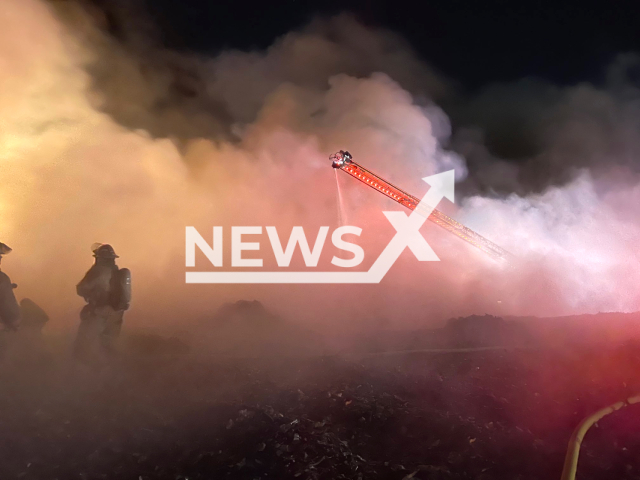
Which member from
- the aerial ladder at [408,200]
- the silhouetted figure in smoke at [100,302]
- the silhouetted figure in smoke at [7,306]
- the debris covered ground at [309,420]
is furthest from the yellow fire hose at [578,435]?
the aerial ladder at [408,200]

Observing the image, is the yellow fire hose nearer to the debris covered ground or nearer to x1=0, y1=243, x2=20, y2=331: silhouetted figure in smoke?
the debris covered ground

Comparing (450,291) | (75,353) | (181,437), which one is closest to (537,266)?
(450,291)

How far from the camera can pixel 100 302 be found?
7.83 meters

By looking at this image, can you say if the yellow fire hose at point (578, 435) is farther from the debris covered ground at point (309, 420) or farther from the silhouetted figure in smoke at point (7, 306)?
the silhouetted figure in smoke at point (7, 306)

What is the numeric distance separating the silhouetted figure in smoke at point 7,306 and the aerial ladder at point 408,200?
1176cm

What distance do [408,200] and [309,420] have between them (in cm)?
1279

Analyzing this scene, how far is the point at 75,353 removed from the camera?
775 centimetres

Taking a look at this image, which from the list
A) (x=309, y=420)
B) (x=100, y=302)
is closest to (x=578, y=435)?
(x=309, y=420)

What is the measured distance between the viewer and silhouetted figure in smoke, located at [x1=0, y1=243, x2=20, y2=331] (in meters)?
7.57

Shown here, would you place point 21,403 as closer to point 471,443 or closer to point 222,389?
point 222,389

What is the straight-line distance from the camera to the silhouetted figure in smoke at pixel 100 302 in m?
7.74
